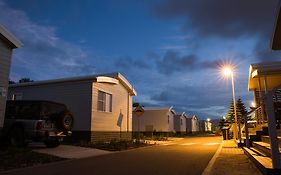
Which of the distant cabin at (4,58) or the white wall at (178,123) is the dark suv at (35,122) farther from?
the white wall at (178,123)

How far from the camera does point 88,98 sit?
1973cm

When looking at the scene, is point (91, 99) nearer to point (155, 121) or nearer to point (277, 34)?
point (277, 34)

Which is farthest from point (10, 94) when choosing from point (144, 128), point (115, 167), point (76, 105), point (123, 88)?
point (144, 128)

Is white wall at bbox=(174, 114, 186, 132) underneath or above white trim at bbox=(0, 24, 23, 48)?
underneath

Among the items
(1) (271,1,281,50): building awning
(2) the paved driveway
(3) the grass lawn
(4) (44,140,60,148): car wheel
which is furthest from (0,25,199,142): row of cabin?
(1) (271,1,281,50): building awning

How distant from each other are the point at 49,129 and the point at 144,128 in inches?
1261

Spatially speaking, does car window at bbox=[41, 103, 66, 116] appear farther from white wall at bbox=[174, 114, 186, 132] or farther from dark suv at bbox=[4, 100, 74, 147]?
white wall at bbox=[174, 114, 186, 132]

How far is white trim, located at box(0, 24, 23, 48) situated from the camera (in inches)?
511

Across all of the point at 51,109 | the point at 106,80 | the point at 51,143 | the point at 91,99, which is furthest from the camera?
the point at 106,80

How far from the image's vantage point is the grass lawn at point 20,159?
9.93 meters

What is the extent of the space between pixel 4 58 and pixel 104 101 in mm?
9363

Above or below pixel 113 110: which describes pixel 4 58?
above

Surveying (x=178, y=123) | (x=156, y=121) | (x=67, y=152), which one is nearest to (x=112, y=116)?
(x=67, y=152)

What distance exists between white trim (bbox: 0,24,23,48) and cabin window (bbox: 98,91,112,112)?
8.15m
